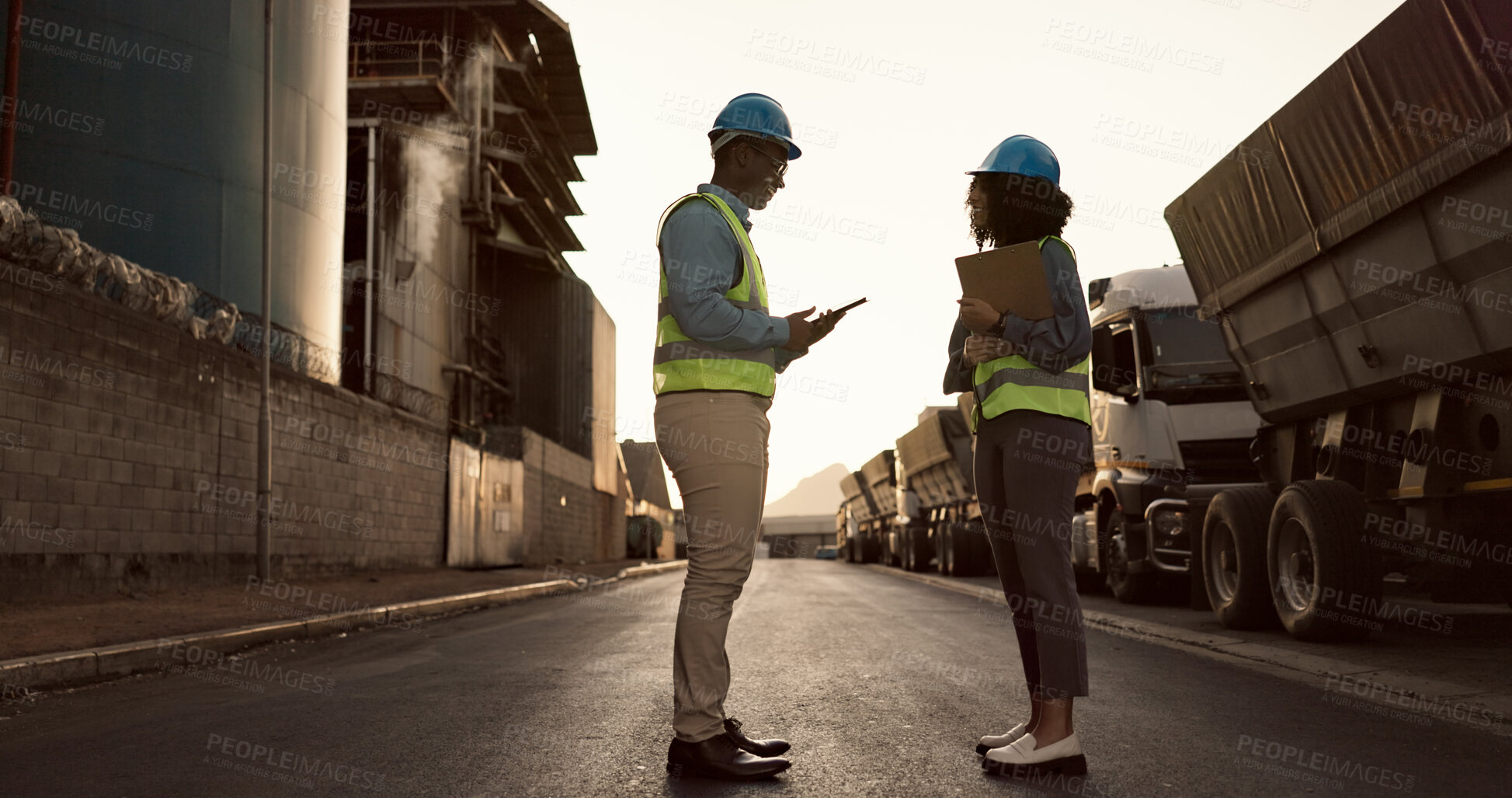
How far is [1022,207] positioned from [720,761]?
2.09m

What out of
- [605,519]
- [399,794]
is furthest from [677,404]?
[605,519]

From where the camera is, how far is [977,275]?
4066mm

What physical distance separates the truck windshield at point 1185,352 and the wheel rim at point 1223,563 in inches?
111

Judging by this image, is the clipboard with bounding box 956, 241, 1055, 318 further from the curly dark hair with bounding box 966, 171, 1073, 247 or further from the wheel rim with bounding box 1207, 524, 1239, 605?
the wheel rim with bounding box 1207, 524, 1239, 605

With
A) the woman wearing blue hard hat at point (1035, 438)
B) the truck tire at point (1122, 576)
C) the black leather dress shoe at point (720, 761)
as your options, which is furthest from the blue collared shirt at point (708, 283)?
the truck tire at point (1122, 576)

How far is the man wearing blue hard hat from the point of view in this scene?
12.3 feet

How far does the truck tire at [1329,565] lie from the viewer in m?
7.41

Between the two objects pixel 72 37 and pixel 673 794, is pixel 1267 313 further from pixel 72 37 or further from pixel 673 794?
pixel 72 37

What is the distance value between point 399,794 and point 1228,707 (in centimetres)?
364

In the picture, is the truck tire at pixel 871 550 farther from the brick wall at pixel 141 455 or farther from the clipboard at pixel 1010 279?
the clipboard at pixel 1010 279

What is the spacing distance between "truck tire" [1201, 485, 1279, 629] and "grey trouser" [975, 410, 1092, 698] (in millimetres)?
5204

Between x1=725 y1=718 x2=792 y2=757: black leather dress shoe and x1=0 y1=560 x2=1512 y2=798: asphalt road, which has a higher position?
x1=725 y1=718 x2=792 y2=757: black leather dress shoe

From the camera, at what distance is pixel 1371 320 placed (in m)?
7.27

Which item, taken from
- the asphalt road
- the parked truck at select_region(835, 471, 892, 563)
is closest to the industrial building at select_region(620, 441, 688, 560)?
the parked truck at select_region(835, 471, 892, 563)
